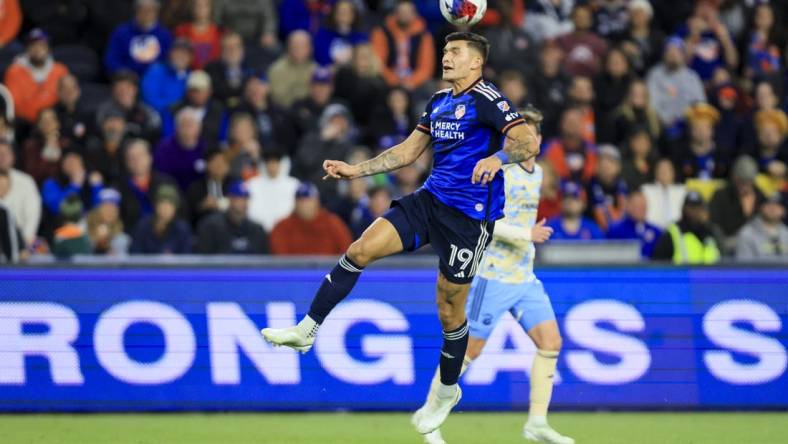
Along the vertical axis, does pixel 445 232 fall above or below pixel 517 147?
below

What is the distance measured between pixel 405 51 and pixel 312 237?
3955mm

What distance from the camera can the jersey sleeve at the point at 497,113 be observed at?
9.17 m

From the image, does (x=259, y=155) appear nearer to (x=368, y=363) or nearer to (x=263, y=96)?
(x=263, y=96)

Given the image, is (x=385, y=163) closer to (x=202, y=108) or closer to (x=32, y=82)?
(x=202, y=108)

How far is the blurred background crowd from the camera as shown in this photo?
49.4 ft

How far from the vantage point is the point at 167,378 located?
475 inches

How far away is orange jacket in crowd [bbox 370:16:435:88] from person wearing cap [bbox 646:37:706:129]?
3.00 metres

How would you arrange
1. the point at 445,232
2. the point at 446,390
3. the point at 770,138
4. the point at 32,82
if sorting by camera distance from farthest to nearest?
the point at 770,138 → the point at 32,82 → the point at 446,390 → the point at 445,232

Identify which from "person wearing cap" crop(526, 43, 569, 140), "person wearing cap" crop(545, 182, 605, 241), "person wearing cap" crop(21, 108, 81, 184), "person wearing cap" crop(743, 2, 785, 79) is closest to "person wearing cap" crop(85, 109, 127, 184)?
"person wearing cap" crop(21, 108, 81, 184)

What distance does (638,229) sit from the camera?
51.8 feet

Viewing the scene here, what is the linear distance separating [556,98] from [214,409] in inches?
296

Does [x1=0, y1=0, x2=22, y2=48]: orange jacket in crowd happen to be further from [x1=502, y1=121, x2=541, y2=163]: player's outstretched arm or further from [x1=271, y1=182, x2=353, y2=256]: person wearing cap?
[x1=502, y1=121, x2=541, y2=163]: player's outstretched arm

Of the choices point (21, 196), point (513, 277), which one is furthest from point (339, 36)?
point (513, 277)

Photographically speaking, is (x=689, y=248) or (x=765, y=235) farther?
(x=765, y=235)
